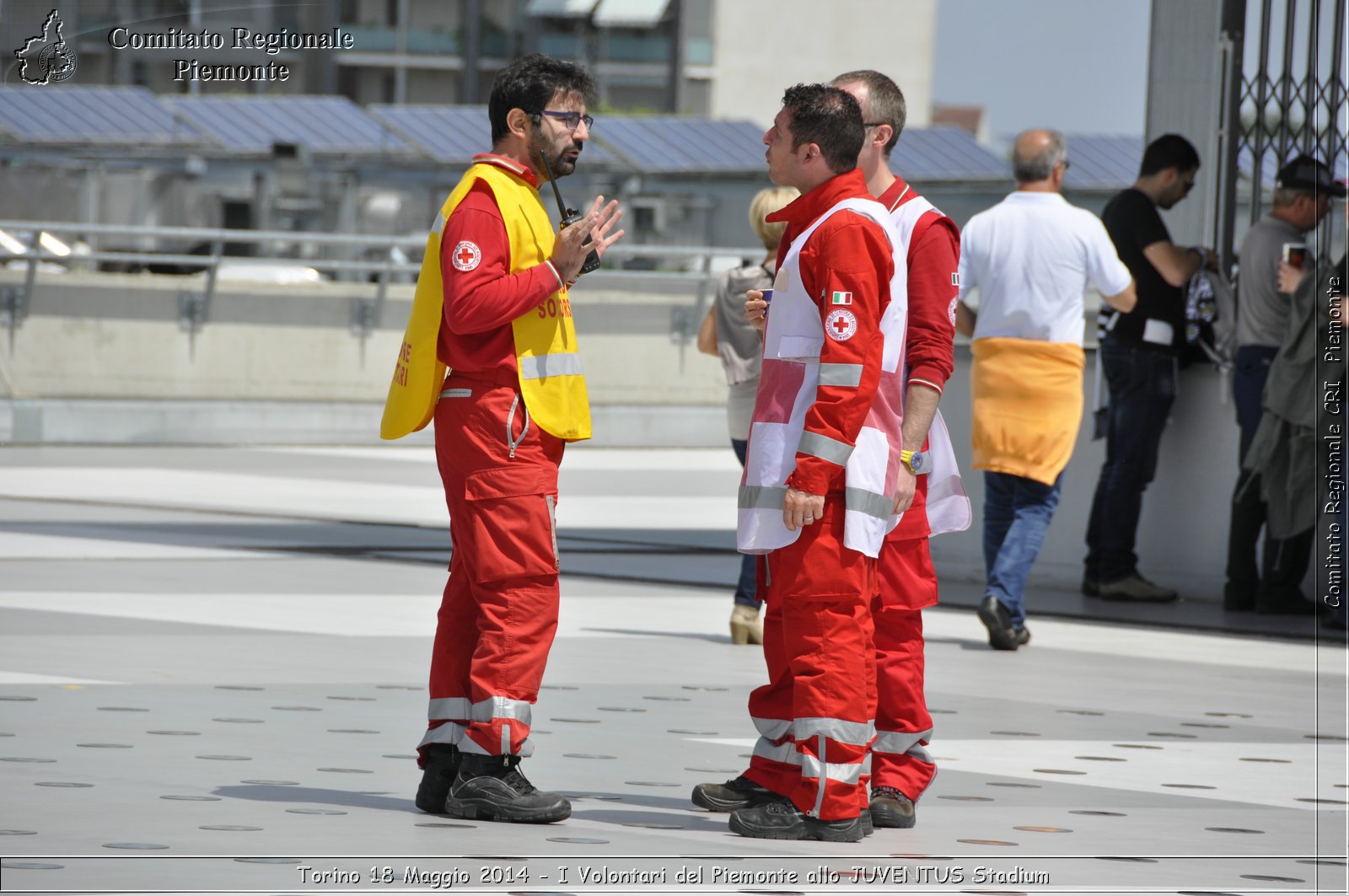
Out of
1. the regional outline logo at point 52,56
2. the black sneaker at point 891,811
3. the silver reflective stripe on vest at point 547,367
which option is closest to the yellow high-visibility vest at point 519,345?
the silver reflective stripe on vest at point 547,367

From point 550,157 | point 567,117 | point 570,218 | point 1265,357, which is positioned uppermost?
point 567,117

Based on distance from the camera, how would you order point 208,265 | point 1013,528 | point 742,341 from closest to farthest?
point 742,341, point 1013,528, point 208,265

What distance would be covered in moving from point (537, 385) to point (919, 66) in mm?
79537

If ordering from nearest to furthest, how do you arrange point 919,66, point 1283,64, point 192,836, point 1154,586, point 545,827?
point 192,836
point 545,827
point 1154,586
point 1283,64
point 919,66

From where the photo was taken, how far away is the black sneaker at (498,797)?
17.1 feet

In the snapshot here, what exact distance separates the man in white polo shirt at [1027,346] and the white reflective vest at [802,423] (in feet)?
11.8

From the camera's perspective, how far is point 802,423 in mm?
5211

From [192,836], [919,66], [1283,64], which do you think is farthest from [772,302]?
[919,66]

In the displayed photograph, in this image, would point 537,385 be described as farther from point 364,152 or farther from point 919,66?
point 919,66

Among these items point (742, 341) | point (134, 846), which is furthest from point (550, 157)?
point (742, 341)

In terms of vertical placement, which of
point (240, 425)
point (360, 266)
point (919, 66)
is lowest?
point (240, 425)

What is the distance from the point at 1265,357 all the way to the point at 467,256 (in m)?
5.83

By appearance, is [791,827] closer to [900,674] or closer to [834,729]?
[834,729]

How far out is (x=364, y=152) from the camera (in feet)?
138
